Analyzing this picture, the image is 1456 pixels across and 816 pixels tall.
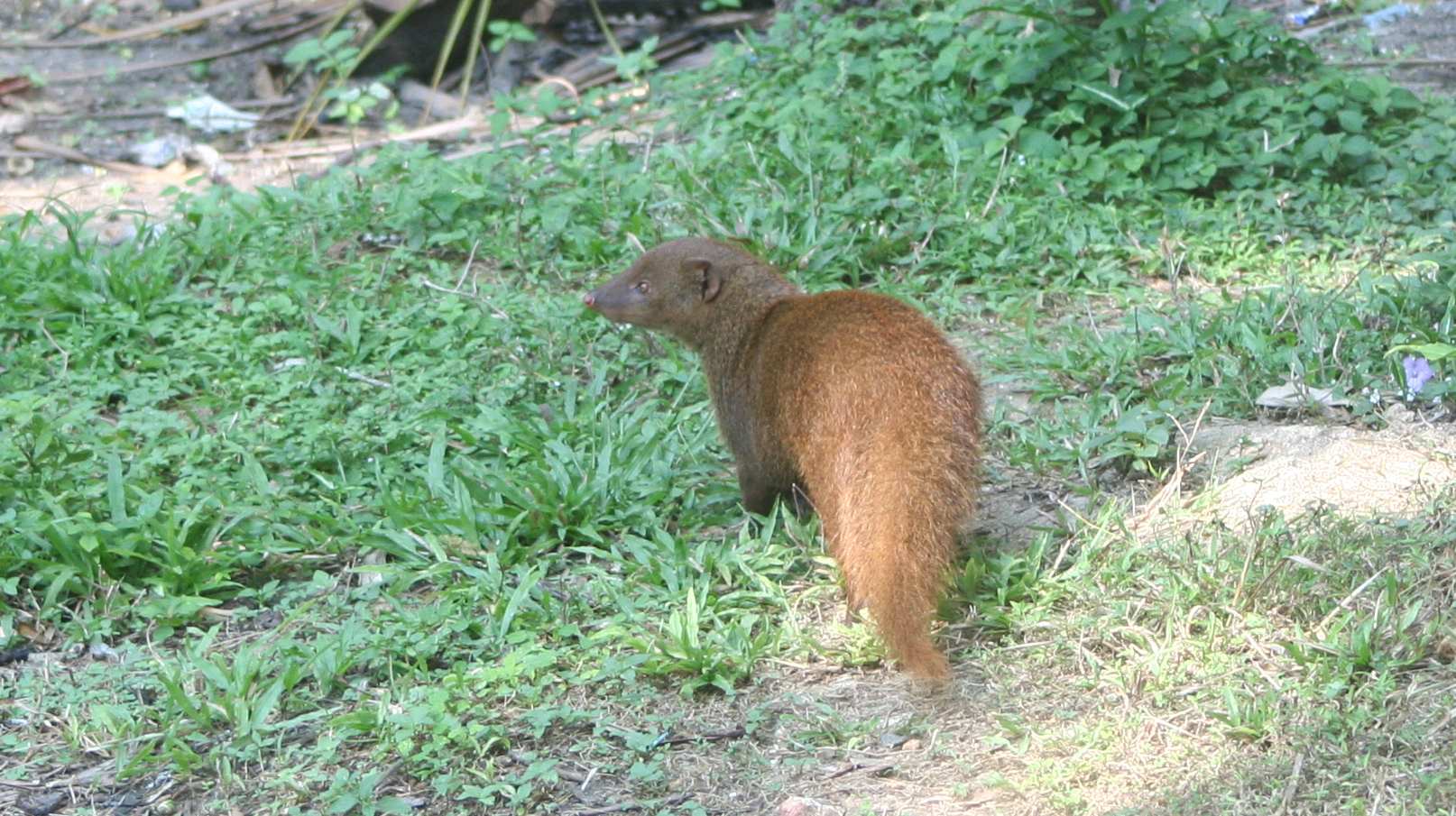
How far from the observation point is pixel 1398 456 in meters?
3.47

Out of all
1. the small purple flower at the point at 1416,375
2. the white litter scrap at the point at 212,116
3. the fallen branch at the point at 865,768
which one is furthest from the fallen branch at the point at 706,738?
the white litter scrap at the point at 212,116

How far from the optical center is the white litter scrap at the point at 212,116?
7066 millimetres

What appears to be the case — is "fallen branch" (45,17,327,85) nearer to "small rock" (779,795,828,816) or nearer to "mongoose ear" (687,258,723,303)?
"mongoose ear" (687,258,723,303)

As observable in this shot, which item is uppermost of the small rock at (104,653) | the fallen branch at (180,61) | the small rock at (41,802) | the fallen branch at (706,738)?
the fallen branch at (180,61)

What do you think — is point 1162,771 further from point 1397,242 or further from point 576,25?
point 576,25

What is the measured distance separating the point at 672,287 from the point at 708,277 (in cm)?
11

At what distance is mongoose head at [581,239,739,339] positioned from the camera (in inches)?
152

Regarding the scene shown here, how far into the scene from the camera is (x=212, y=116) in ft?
23.1

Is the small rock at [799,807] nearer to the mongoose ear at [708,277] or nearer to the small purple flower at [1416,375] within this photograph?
the mongoose ear at [708,277]

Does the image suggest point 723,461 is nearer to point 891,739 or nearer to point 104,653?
point 891,739

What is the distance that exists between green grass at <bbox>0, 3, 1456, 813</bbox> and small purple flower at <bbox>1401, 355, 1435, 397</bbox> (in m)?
0.03

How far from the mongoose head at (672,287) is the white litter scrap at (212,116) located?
3675 millimetres

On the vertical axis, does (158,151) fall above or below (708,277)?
below

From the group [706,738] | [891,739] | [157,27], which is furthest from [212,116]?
[891,739]
